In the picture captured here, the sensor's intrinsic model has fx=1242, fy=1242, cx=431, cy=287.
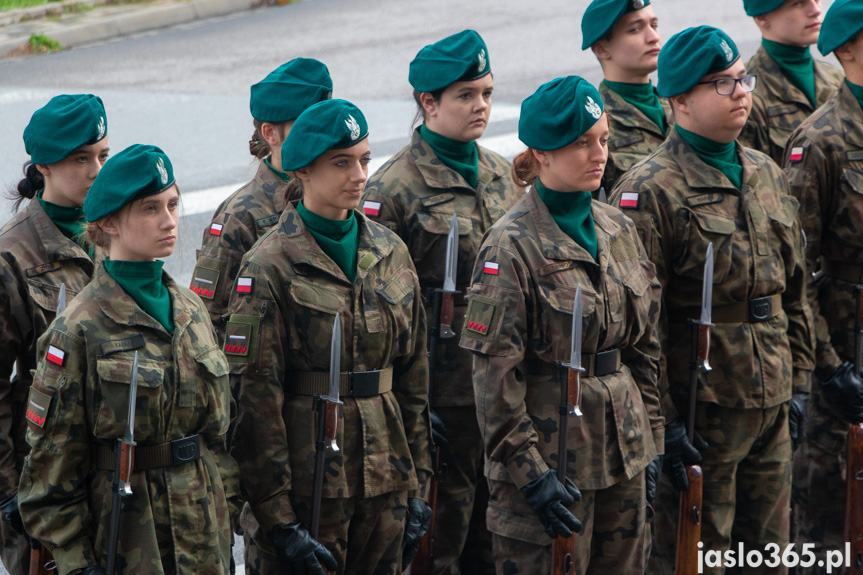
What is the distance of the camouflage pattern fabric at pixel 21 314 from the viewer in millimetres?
4531

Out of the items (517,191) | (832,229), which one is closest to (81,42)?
(517,191)

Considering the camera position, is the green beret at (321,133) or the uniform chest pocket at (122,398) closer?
the uniform chest pocket at (122,398)

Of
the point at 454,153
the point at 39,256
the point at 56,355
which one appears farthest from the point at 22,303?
the point at 454,153

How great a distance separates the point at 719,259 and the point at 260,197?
6.60ft

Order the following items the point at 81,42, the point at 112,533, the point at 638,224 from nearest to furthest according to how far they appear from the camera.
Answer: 1. the point at 112,533
2. the point at 638,224
3. the point at 81,42

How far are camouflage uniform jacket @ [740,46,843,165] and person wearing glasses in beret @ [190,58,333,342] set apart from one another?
230 centimetres

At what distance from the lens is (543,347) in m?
4.38

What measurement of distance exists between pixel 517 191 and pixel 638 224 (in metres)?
1.00

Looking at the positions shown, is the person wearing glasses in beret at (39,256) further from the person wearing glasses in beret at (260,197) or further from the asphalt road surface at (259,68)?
the asphalt road surface at (259,68)

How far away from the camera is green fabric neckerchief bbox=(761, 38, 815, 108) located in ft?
21.4

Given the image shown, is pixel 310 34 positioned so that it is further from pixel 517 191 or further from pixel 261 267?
pixel 261 267

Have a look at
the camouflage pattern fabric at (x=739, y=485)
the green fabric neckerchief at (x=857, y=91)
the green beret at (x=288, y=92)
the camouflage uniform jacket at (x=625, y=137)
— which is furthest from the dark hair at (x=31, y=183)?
the green fabric neckerchief at (x=857, y=91)

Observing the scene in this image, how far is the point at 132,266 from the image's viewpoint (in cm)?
396

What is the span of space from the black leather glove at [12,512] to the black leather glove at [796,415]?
123 inches
